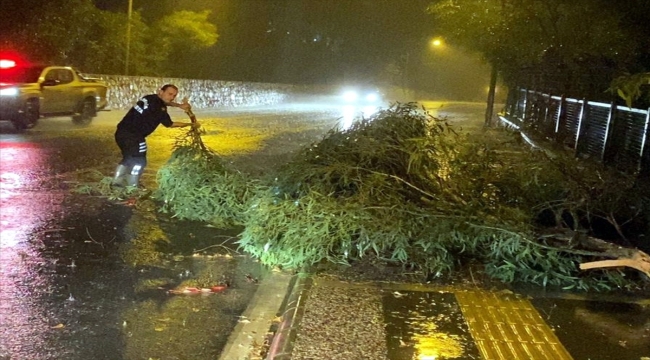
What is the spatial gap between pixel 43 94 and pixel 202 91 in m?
16.5

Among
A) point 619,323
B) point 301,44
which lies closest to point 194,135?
point 619,323

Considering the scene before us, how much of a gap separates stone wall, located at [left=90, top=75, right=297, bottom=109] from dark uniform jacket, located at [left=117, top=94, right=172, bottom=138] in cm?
1940

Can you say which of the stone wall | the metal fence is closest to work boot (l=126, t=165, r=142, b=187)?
the metal fence

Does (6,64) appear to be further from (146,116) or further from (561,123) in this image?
(561,123)

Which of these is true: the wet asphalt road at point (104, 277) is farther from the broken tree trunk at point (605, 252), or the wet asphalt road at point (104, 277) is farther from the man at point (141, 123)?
the broken tree trunk at point (605, 252)

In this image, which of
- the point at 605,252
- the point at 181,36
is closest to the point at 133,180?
the point at 605,252

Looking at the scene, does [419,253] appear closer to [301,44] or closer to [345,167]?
[345,167]

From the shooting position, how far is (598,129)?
1363 cm

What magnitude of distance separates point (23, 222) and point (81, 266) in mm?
1887

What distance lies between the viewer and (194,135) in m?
9.19

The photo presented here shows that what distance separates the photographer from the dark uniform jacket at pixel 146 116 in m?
9.65

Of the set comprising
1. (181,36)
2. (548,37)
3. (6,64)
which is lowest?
(6,64)

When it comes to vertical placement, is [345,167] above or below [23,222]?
above

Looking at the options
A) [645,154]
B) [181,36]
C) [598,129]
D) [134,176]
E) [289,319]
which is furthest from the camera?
[181,36]
